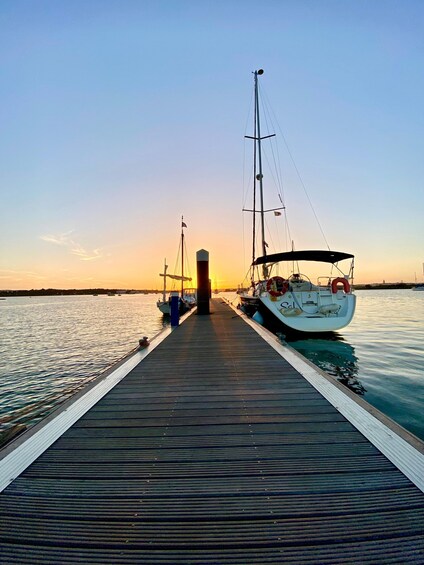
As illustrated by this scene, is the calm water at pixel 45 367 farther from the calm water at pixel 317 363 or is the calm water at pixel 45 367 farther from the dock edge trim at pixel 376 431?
the dock edge trim at pixel 376 431

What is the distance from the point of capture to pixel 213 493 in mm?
2004

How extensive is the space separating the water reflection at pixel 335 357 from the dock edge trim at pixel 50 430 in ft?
18.3

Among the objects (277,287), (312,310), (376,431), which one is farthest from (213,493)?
(277,287)

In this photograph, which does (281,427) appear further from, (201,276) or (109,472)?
(201,276)

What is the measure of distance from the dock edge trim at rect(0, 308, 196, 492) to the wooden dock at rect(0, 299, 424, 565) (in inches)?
2.9

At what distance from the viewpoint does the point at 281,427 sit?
294 centimetres

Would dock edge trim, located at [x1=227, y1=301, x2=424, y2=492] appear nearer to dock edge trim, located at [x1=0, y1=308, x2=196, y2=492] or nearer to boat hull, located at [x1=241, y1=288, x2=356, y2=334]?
dock edge trim, located at [x1=0, y1=308, x2=196, y2=492]

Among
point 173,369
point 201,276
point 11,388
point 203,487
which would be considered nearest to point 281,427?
point 203,487

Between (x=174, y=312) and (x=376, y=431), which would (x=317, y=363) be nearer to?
(x=174, y=312)

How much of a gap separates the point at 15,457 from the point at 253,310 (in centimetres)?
1624

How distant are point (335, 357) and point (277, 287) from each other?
453cm

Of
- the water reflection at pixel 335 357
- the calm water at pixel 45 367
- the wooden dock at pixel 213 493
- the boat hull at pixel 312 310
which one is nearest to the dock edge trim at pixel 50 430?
the wooden dock at pixel 213 493

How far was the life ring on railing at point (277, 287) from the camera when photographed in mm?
12859

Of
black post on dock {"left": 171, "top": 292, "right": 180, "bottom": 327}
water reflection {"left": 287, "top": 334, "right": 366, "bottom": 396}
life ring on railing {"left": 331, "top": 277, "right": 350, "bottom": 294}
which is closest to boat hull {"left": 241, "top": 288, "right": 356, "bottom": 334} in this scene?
life ring on railing {"left": 331, "top": 277, "right": 350, "bottom": 294}
